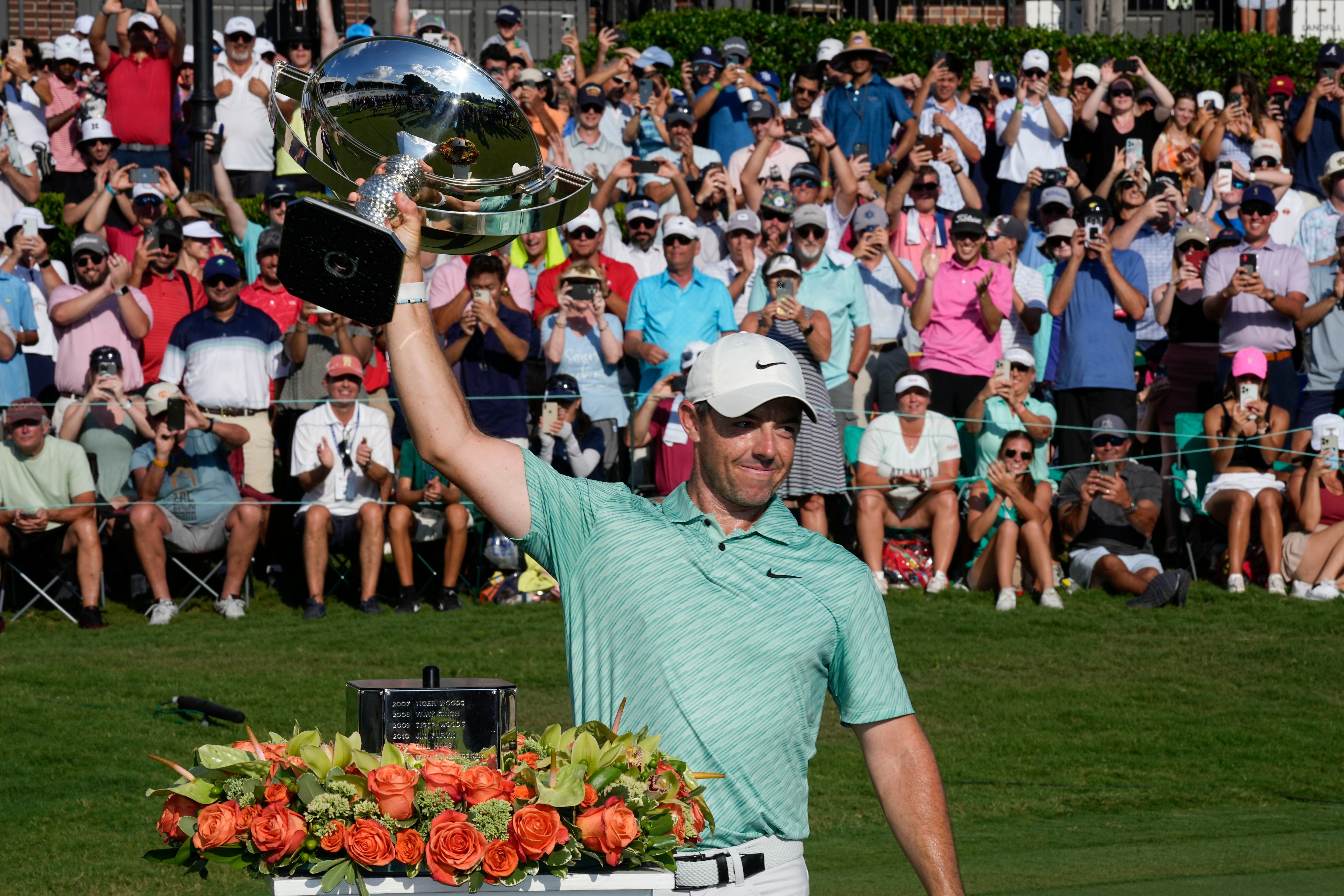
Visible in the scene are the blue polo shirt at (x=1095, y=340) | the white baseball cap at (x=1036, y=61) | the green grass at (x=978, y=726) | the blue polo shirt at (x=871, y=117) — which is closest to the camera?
the green grass at (x=978, y=726)

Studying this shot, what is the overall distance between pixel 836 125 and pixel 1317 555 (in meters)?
7.47

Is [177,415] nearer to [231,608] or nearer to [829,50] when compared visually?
[231,608]

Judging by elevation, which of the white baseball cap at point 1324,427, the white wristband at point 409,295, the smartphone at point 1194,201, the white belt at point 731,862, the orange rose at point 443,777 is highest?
the white wristband at point 409,295

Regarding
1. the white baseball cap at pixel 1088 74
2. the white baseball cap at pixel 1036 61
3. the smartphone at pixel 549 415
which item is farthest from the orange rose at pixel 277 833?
the white baseball cap at pixel 1088 74

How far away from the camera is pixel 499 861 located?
3.13 meters

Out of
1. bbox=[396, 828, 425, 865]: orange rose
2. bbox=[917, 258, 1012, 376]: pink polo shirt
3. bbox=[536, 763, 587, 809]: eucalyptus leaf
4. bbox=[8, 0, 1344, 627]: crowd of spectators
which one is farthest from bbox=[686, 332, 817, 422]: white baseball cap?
bbox=[917, 258, 1012, 376]: pink polo shirt

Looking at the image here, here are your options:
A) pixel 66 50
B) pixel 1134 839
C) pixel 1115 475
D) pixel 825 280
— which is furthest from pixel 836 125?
pixel 1134 839

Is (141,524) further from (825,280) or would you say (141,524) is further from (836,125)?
(836,125)

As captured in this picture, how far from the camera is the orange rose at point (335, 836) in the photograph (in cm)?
315

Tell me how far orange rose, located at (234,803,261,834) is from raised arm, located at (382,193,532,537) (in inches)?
34.7

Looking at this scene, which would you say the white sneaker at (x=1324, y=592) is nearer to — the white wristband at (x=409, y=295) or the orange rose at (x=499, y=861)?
the white wristband at (x=409, y=295)

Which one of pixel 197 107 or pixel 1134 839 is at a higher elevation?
pixel 197 107

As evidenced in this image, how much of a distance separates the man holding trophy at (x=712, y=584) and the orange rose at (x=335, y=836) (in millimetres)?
842

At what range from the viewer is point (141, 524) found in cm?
1188
